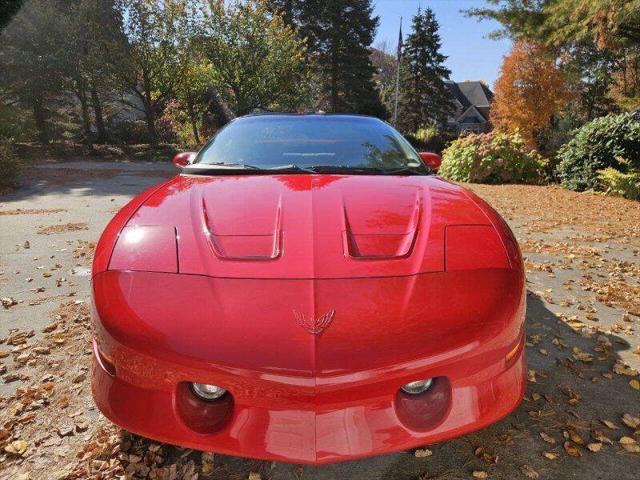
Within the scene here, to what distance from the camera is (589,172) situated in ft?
32.7

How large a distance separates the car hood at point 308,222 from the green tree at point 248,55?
71.6 ft

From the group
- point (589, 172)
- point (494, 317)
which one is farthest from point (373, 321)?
point (589, 172)

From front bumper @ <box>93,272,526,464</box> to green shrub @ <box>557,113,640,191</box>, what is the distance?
9902 millimetres

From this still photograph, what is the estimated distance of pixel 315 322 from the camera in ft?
4.27

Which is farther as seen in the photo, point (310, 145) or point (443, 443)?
point (310, 145)

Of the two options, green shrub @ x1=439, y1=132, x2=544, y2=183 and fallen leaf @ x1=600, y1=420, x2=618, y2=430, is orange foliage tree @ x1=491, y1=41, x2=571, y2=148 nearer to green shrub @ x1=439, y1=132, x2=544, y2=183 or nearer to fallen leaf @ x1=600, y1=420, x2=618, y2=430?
green shrub @ x1=439, y1=132, x2=544, y2=183

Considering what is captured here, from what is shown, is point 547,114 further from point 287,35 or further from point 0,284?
point 0,284

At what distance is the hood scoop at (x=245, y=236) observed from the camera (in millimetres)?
1538

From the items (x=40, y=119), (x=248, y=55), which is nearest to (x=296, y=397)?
(x=248, y=55)

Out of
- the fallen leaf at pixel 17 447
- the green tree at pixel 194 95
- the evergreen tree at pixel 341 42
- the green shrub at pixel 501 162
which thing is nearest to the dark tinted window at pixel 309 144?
the fallen leaf at pixel 17 447

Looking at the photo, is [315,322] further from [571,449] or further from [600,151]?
[600,151]

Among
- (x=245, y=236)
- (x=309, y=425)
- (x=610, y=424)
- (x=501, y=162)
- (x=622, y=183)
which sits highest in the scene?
(x=245, y=236)

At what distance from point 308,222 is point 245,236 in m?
0.25

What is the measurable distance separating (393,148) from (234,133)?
1.06 meters
